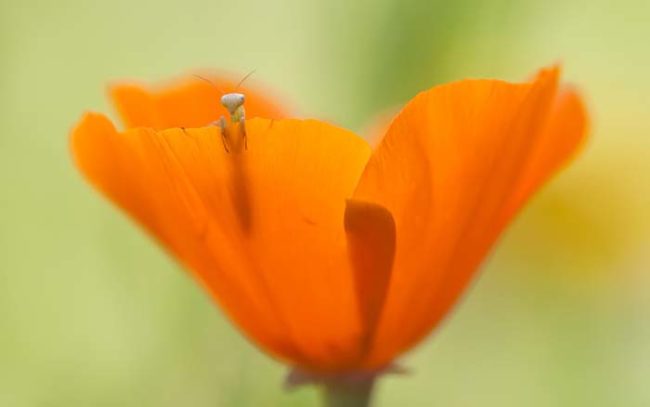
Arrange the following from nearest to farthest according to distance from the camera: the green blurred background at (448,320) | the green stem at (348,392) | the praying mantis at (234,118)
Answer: the praying mantis at (234,118) → the green stem at (348,392) → the green blurred background at (448,320)

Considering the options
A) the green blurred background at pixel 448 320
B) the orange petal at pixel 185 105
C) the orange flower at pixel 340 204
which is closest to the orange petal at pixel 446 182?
the orange flower at pixel 340 204

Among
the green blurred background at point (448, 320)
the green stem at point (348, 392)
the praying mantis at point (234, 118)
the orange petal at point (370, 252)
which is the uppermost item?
the praying mantis at point (234, 118)

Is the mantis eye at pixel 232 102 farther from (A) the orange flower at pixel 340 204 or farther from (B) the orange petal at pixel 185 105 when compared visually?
(B) the orange petal at pixel 185 105

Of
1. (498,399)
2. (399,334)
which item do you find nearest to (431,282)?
(399,334)

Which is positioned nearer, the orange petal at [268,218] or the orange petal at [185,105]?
the orange petal at [268,218]

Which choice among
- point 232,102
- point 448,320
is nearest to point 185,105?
point 232,102

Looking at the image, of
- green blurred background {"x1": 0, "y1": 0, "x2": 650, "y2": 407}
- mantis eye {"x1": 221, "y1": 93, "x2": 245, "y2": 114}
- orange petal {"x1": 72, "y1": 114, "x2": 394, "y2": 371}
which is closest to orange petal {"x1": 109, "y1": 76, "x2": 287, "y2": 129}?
orange petal {"x1": 72, "y1": 114, "x2": 394, "y2": 371}

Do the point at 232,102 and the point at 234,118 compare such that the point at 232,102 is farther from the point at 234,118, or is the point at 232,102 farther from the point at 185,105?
the point at 185,105
